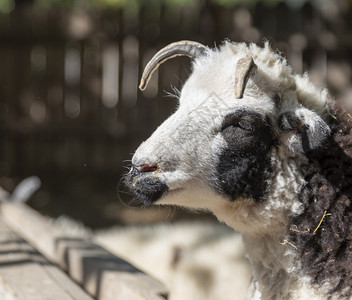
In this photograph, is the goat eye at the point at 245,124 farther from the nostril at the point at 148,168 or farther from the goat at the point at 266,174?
the nostril at the point at 148,168

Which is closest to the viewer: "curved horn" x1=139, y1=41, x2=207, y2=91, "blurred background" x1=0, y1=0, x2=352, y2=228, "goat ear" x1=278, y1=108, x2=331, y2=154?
"goat ear" x1=278, y1=108, x2=331, y2=154

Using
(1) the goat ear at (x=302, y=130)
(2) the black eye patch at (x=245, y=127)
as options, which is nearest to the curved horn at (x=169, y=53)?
(2) the black eye patch at (x=245, y=127)

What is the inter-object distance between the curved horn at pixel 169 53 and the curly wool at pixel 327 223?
31.6 inches

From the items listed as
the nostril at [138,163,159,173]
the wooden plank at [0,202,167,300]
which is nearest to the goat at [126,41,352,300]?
the nostril at [138,163,159,173]

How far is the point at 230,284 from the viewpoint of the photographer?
452cm

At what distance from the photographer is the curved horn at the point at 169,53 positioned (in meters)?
2.97

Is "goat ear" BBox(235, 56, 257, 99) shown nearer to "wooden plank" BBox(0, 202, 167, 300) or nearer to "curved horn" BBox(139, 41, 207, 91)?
"curved horn" BBox(139, 41, 207, 91)

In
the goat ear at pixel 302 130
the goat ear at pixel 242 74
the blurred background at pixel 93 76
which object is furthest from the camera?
the blurred background at pixel 93 76

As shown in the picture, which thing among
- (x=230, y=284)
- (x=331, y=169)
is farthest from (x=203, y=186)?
(x=230, y=284)

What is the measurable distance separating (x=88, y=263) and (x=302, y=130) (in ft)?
5.62

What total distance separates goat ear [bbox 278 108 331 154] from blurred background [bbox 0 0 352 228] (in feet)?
21.5

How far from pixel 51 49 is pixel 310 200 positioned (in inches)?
307

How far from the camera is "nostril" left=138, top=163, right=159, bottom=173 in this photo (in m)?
2.64

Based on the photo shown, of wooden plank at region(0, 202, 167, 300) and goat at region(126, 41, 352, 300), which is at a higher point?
goat at region(126, 41, 352, 300)
